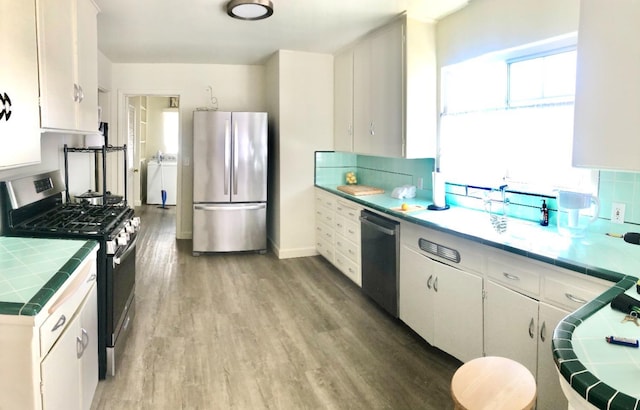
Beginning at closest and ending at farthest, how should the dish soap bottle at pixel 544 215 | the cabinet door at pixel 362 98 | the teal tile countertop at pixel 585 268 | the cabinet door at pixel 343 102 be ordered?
the teal tile countertop at pixel 585 268 → the dish soap bottle at pixel 544 215 → the cabinet door at pixel 362 98 → the cabinet door at pixel 343 102

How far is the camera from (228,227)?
530 cm

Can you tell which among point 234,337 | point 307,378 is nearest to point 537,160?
point 307,378

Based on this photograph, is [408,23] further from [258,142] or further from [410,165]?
[258,142]

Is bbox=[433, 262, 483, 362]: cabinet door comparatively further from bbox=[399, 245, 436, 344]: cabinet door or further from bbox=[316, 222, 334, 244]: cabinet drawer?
bbox=[316, 222, 334, 244]: cabinet drawer

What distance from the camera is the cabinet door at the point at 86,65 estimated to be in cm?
283

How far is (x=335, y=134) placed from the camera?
5234 mm

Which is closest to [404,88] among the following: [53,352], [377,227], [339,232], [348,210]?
[377,227]

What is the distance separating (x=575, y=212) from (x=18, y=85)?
9.24 ft

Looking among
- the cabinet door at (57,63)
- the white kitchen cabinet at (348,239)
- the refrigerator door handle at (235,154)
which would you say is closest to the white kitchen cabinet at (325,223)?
the white kitchen cabinet at (348,239)

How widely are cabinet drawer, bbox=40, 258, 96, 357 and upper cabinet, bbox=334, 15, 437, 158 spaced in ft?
8.39

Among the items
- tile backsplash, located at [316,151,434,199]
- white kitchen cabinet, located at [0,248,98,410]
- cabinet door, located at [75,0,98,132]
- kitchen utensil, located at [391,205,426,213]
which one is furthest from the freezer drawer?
white kitchen cabinet, located at [0,248,98,410]

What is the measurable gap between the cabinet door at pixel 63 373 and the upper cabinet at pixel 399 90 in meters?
2.73

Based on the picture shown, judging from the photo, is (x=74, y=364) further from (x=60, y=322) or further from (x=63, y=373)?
(x=60, y=322)

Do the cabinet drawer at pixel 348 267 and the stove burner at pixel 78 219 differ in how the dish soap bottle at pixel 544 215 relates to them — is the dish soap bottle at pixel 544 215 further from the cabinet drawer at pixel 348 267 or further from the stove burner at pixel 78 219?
the stove burner at pixel 78 219
